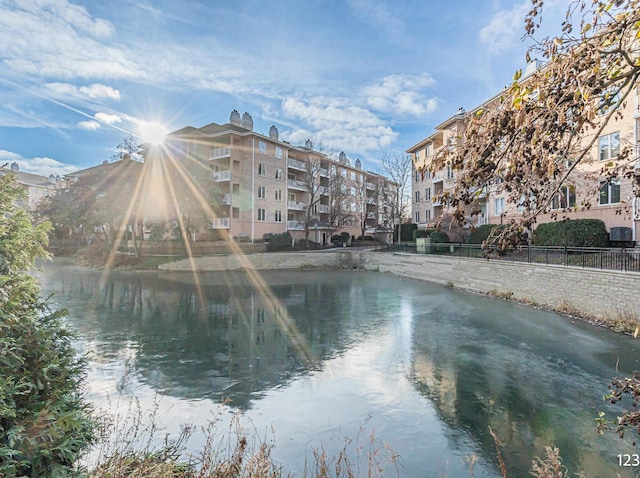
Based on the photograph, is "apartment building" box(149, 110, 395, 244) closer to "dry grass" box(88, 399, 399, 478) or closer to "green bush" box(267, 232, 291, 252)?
"green bush" box(267, 232, 291, 252)

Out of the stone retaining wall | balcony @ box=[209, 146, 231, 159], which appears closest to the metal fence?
the stone retaining wall

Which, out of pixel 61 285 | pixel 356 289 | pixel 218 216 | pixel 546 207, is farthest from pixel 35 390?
pixel 218 216

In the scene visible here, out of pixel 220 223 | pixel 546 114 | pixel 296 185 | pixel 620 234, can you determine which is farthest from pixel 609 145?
pixel 220 223

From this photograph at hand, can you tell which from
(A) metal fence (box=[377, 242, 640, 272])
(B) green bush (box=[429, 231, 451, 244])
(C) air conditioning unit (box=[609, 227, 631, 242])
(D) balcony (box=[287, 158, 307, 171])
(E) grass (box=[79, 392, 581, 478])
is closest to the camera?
(E) grass (box=[79, 392, 581, 478])

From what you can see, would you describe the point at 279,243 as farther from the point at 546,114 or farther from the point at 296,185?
the point at 546,114

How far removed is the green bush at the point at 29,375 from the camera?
9.36 ft

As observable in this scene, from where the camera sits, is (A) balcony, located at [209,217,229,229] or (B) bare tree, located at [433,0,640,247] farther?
(A) balcony, located at [209,217,229,229]

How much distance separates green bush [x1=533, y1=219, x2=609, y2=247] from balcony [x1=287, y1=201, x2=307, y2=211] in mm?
30294

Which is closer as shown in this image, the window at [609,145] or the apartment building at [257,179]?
the window at [609,145]

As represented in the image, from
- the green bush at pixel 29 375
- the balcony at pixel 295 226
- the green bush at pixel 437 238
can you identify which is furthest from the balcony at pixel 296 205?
the green bush at pixel 29 375

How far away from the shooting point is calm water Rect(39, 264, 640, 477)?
5797mm

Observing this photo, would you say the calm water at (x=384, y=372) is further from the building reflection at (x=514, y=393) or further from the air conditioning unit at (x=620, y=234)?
the air conditioning unit at (x=620, y=234)

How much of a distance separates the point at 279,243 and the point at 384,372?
29.8 metres

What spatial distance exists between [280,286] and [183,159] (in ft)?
65.8
